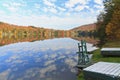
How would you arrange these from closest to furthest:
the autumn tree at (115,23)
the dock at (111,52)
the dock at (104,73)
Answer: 1. the dock at (104,73)
2. the dock at (111,52)
3. the autumn tree at (115,23)

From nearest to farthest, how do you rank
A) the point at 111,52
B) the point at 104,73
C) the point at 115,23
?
the point at 104,73
the point at 111,52
the point at 115,23

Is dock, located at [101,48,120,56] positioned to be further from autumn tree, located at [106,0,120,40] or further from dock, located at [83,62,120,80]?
autumn tree, located at [106,0,120,40]

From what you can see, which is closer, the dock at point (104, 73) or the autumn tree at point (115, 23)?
the dock at point (104, 73)

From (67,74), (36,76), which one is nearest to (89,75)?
(67,74)

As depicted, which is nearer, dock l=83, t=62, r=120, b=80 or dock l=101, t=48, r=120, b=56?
dock l=83, t=62, r=120, b=80

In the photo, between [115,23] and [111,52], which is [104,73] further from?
[115,23]

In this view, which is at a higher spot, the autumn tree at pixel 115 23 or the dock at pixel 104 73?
the autumn tree at pixel 115 23

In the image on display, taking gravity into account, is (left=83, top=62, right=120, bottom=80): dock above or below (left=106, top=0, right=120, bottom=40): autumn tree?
below

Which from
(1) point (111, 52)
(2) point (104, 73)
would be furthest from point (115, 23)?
(2) point (104, 73)

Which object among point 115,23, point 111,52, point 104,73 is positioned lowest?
point 104,73

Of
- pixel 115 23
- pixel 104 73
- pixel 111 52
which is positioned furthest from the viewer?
pixel 115 23

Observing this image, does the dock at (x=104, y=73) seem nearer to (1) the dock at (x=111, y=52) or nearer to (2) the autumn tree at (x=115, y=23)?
(1) the dock at (x=111, y=52)

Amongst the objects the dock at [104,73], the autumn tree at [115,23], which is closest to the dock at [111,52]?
the dock at [104,73]

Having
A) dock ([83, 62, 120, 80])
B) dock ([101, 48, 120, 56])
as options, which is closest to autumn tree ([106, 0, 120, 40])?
dock ([101, 48, 120, 56])
